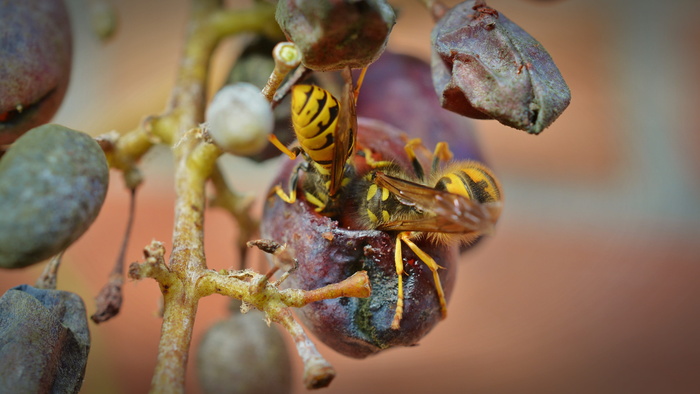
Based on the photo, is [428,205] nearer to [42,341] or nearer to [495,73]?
[495,73]

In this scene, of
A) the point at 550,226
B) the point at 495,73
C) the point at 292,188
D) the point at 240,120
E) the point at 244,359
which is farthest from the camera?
the point at 550,226

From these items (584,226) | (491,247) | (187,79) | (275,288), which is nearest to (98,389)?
(187,79)

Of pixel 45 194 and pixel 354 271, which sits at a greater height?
pixel 45 194

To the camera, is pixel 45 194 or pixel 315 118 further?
pixel 315 118

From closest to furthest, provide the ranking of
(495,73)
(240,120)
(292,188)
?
1. (240,120)
2. (495,73)
3. (292,188)

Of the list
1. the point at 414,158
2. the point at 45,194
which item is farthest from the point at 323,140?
the point at 45,194

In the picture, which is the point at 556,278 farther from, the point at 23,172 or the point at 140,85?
the point at 23,172

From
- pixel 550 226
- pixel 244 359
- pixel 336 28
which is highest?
pixel 336 28

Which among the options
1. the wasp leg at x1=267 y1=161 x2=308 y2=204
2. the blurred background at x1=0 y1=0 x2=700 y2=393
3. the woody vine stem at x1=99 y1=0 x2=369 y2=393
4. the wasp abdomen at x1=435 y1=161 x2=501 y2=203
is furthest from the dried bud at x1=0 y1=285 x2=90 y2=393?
the blurred background at x1=0 y1=0 x2=700 y2=393
